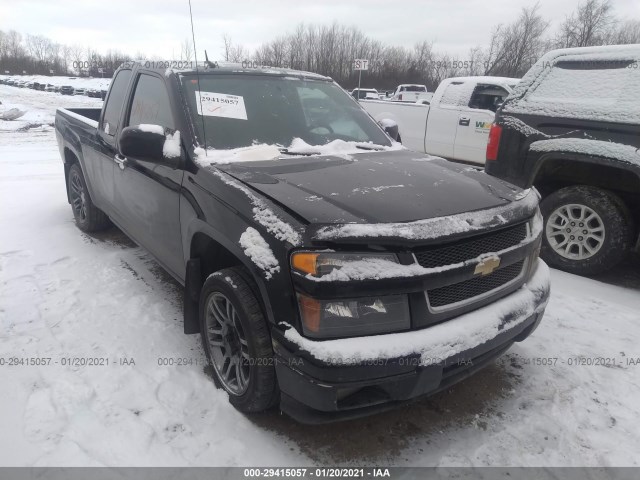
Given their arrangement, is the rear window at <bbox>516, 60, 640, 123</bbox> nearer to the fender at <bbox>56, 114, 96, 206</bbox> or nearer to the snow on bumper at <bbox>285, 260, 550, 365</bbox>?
the snow on bumper at <bbox>285, 260, 550, 365</bbox>

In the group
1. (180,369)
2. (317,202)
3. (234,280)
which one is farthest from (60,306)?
(317,202)

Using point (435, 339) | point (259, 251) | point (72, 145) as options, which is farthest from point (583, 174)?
point (72, 145)

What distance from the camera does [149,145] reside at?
272 cm

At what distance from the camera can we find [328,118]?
359cm

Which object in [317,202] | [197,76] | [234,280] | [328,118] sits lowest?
[234,280]

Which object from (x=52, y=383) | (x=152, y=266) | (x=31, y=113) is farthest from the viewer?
(x=31, y=113)

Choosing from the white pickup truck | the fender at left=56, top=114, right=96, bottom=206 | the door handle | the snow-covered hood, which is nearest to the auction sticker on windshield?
the snow-covered hood

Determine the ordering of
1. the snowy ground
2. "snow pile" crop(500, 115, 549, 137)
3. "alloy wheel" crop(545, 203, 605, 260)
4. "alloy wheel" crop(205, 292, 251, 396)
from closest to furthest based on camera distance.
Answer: the snowy ground, "alloy wheel" crop(205, 292, 251, 396), "alloy wheel" crop(545, 203, 605, 260), "snow pile" crop(500, 115, 549, 137)

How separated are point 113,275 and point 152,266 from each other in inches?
14.6

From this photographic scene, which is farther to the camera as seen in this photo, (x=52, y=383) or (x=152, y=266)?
(x=152, y=266)

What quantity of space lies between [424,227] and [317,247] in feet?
1.60

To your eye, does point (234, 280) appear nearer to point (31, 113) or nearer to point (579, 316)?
point (579, 316)

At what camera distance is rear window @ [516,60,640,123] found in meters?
4.02

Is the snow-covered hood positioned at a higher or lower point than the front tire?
higher
